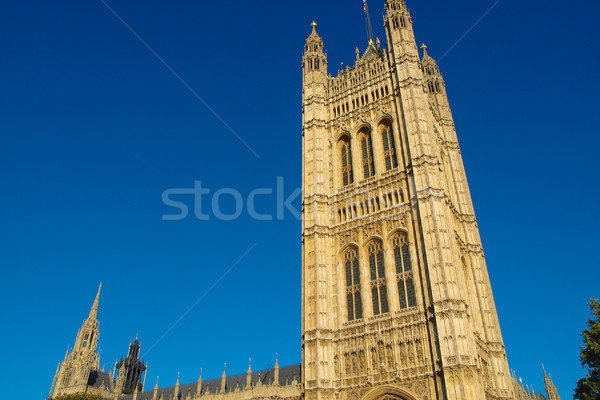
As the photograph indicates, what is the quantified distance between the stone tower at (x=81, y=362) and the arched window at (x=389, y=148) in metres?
48.4

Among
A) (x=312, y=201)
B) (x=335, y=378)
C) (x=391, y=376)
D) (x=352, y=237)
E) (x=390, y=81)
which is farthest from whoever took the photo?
(x=390, y=81)

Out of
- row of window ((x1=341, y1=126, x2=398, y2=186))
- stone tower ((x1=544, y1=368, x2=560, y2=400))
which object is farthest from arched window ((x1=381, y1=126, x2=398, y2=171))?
stone tower ((x1=544, y1=368, x2=560, y2=400))

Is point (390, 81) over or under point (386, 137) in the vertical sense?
over

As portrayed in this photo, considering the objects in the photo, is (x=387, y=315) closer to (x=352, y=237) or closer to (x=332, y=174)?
(x=352, y=237)

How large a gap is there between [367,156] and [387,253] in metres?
10.5

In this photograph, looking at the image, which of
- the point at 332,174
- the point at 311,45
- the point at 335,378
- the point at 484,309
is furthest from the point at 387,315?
the point at 311,45

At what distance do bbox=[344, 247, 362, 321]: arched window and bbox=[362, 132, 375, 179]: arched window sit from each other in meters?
7.47

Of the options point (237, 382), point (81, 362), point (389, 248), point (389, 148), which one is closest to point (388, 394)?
point (389, 248)

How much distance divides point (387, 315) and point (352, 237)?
24.7ft

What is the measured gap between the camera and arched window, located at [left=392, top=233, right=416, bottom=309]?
3441 centimetres

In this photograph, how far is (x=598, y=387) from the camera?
24.5 metres

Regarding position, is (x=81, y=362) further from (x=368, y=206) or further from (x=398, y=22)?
(x=398, y=22)

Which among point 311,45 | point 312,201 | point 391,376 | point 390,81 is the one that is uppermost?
point 311,45

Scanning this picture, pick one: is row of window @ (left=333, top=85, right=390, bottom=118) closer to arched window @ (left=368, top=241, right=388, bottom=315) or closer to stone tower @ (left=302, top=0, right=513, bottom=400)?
stone tower @ (left=302, top=0, right=513, bottom=400)
